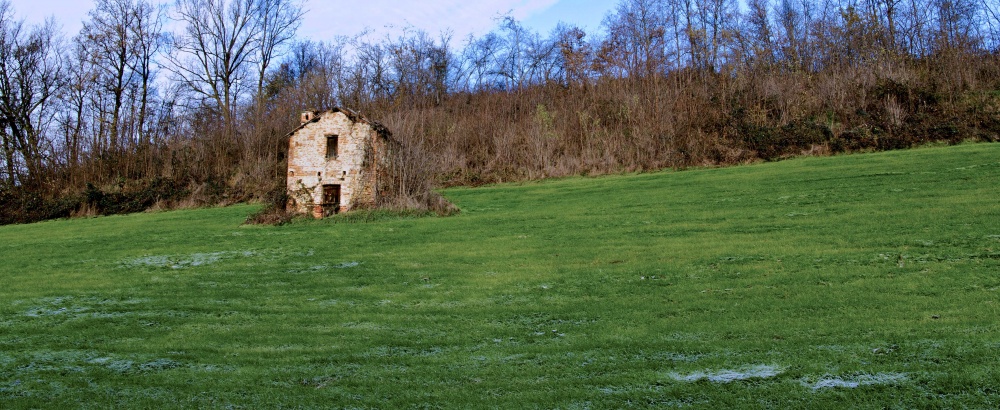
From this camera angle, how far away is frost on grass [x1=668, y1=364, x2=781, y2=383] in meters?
4.49

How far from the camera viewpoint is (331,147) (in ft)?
71.7

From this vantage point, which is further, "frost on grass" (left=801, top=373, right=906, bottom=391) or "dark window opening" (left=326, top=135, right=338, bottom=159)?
"dark window opening" (left=326, top=135, right=338, bottom=159)

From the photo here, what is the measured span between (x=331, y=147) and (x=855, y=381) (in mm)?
19644

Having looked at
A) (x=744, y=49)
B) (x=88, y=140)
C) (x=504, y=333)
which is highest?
(x=744, y=49)

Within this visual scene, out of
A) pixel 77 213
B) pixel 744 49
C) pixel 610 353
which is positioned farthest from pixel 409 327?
pixel 744 49

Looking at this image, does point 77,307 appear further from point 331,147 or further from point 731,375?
point 331,147

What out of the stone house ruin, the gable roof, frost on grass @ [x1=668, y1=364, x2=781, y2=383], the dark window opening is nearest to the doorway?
the stone house ruin

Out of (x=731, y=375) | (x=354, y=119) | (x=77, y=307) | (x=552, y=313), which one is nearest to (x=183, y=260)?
(x=77, y=307)

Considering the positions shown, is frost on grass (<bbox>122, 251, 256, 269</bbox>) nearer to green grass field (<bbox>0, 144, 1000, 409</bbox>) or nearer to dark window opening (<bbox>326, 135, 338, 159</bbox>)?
green grass field (<bbox>0, 144, 1000, 409</bbox>)

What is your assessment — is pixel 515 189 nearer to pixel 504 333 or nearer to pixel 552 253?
pixel 552 253

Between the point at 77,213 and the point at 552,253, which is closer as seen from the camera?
the point at 552,253

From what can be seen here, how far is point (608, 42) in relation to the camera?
40406 mm

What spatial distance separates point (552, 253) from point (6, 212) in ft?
98.1

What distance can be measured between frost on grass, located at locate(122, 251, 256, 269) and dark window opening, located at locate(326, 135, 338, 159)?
8.41 metres
